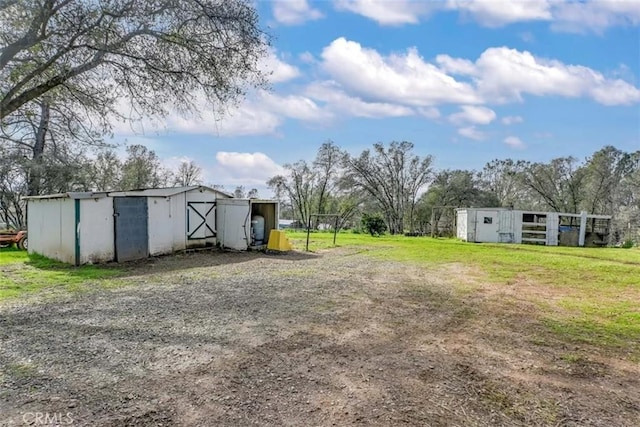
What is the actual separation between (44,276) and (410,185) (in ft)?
107

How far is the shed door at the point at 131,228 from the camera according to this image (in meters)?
10.4

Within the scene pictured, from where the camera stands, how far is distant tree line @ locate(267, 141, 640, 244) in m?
33.9

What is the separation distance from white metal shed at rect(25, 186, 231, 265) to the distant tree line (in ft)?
68.3

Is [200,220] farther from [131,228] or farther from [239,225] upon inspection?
[131,228]

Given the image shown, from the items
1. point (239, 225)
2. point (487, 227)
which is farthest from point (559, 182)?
point (239, 225)

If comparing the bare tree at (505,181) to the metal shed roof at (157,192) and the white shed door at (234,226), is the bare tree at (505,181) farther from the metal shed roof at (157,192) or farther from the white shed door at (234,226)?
the metal shed roof at (157,192)

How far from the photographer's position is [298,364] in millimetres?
3545

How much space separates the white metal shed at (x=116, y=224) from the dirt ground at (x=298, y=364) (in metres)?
4.01

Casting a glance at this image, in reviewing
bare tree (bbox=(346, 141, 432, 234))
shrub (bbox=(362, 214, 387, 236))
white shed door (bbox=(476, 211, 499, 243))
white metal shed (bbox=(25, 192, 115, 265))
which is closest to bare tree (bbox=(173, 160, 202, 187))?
bare tree (bbox=(346, 141, 432, 234))

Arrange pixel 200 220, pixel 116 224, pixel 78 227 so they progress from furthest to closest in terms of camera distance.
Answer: pixel 200 220
pixel 116 224
pixel 78 227

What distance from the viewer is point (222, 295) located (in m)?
6.55

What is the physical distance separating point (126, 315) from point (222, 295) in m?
1.67

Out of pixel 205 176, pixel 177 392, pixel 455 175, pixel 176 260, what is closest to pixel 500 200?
pixel 455 175

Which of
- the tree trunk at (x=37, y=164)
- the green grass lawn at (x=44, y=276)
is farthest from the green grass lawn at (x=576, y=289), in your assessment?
the tree trunk at (x=37, y=164)
